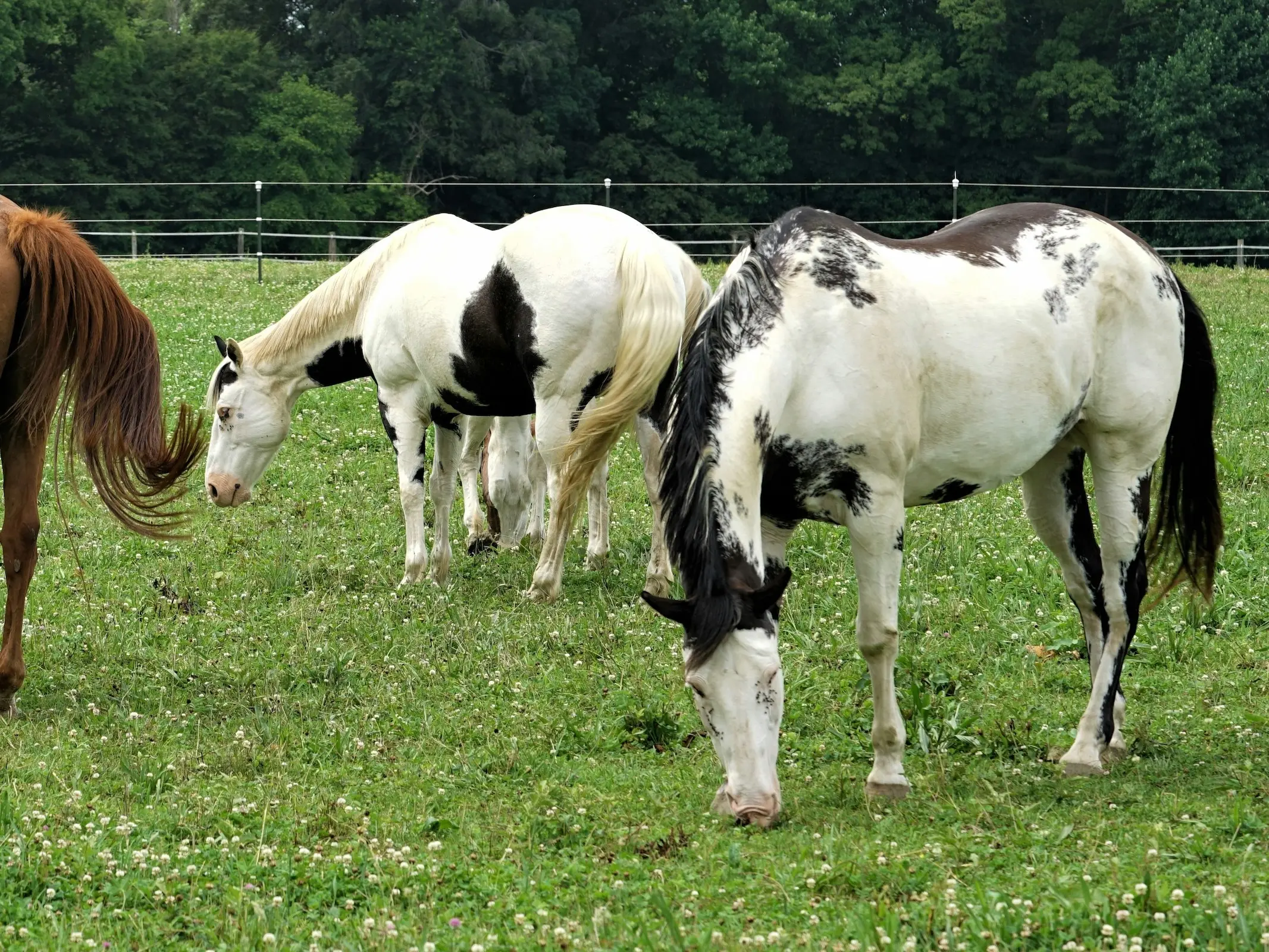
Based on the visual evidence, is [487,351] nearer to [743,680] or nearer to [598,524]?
Answer: [598,524]

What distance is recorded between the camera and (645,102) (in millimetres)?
49094

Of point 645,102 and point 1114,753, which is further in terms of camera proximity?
point 645,102

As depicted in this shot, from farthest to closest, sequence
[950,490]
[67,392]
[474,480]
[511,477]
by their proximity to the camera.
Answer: [474,480]
[511,477]
[67,392]
[950,490]

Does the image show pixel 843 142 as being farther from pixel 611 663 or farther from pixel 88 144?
pixel 611 663

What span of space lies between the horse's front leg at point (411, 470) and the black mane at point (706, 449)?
3.89 meters

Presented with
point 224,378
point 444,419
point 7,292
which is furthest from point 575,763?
point 224,378

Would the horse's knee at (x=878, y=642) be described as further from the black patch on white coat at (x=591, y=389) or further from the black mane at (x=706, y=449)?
the black patch on white coat at (x=591, y=389)

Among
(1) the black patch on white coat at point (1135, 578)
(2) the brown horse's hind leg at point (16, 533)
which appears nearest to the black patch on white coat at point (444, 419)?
(2) the brown horse's hind leg at point (16, 533)

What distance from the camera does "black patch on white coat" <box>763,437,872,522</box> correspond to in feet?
15.8

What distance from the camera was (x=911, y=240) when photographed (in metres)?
5.54

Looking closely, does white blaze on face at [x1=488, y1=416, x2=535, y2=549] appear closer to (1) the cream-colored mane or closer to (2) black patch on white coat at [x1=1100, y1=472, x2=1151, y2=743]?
(1) the cream-colored mane

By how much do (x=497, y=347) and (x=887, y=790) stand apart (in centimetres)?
382

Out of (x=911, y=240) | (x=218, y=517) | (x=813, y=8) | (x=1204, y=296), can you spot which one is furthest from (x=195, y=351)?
(x=813, y=8)

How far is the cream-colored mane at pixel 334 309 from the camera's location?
8711mm
